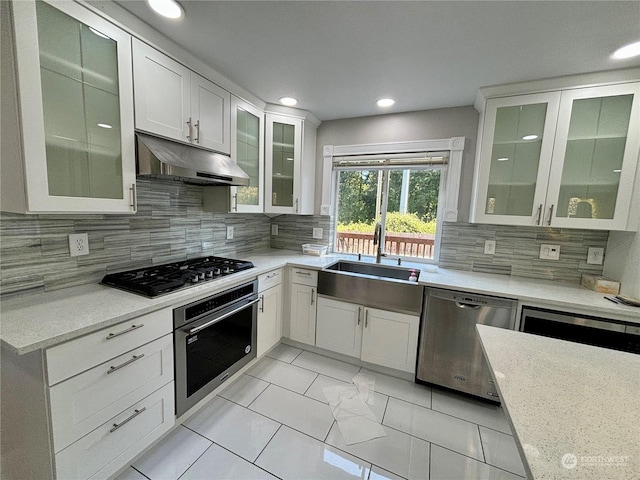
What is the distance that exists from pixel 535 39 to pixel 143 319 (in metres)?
2.60

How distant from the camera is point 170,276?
5.56ft

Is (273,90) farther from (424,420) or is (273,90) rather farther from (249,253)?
(424,420)

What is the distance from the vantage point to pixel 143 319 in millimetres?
1322

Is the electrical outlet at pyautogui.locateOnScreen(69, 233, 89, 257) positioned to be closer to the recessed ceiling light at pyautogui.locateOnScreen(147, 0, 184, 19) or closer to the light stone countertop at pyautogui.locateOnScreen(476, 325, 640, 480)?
the recessed ceiling light at pyautogui.locateOnScreen(147, 0, 184, 19)

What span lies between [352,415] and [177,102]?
95.9 inches

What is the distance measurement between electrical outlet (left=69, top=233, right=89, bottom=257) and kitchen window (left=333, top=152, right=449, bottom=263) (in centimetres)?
226

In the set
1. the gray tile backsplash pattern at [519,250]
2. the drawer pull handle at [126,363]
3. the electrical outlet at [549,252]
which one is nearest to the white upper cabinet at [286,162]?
the gray tile backsplash pattern at [519,250]

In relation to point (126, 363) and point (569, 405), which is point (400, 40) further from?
point (126, 363)

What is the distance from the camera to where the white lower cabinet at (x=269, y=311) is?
2.28m

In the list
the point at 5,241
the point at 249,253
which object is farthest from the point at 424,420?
the point at 5,241

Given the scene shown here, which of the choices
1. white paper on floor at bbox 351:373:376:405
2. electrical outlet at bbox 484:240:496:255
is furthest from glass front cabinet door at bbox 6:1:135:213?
electrical outlet at bbox 484:240:496:255

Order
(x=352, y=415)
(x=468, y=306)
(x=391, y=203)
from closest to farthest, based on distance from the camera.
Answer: (x=352, y=415) < (x=468, y=306) < (x=391, y=203)

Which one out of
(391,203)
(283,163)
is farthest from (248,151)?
(391,203)

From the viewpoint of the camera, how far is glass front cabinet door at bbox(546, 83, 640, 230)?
1.76 meters
